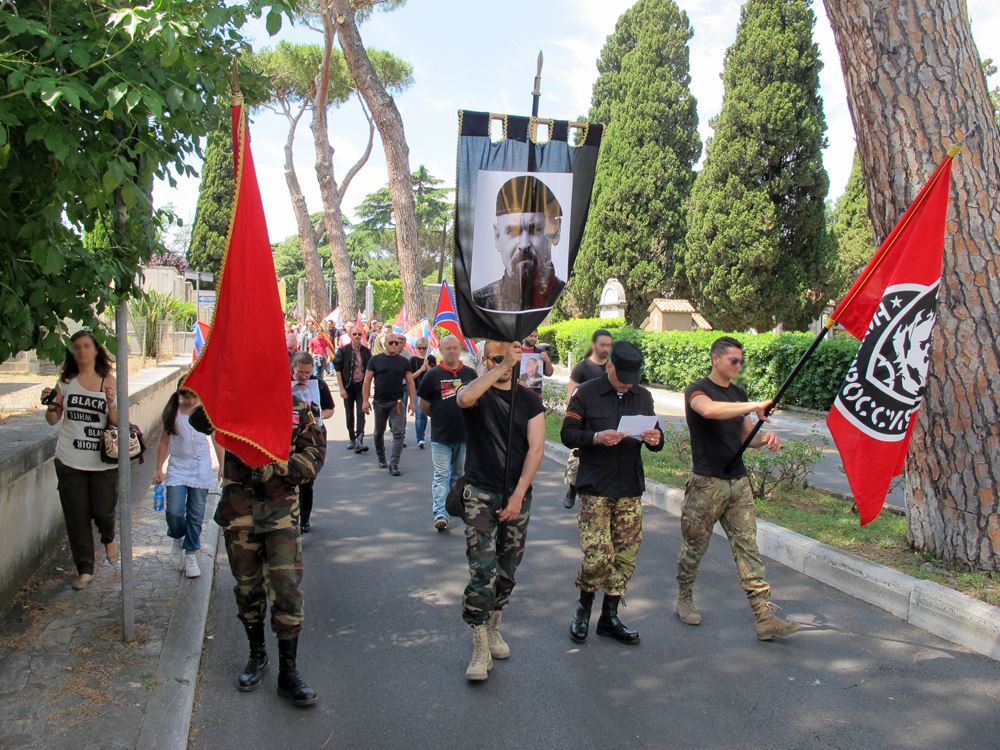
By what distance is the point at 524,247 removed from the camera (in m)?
4.52

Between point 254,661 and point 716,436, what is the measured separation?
9.81ft

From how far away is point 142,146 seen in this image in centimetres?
368

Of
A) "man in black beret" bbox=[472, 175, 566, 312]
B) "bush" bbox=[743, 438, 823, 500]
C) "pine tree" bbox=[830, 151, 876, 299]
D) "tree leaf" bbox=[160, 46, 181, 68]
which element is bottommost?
"bush" bbox=[743, 438, 823, 500]

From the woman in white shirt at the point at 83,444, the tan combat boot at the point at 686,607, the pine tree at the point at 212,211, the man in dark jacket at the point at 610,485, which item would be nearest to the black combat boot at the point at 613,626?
the man in dark jacket at the point at 610,485

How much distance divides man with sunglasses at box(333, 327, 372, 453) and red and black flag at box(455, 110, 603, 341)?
23.8 ft

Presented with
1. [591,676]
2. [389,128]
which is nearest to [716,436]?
[591,676]

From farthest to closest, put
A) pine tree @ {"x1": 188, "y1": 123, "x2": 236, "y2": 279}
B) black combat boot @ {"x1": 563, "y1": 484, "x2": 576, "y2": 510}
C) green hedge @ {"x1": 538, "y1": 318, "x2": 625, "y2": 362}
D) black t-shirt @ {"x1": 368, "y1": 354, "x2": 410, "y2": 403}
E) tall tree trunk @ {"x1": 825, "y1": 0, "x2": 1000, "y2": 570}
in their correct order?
pine tree @ {"x1": 188, "y1": 123, "x2": 236, "y2": 279} < green hedge @ {"x1": 538, "y1": 318, "x2": 625, "y2": 362} < black t-shirt @ {"x1": 368, "y1": 354, "x2": 410, "y2": 403} < black combat boot @ {"x1": 563, "y1": 484, "x2": 576, "y2": 510} < tall tree trunk @ {"x1": 825, "y1": 0, "x2": 1000, "y2": 570}

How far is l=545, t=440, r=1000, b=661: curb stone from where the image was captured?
4840mm

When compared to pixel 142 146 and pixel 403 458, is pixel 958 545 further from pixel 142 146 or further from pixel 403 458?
pixel 403 458

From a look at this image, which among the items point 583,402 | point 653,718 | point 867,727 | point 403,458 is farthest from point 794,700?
point 403,458

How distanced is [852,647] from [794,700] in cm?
93

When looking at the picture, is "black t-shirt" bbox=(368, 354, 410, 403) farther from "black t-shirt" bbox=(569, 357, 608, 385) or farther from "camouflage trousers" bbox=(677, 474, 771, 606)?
"camouflage trousers" bbox=(677, 474, 771, 606)

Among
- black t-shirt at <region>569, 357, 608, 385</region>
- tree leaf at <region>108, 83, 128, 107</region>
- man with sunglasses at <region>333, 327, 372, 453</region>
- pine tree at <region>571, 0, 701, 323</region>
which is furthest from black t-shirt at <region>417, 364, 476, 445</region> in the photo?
pine tree at <region>571, 0, 701, 323</region>

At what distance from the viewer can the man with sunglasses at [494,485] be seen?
14.4ft
